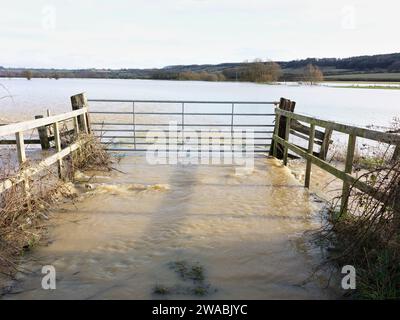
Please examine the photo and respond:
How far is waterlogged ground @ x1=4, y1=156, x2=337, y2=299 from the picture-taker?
313 cm

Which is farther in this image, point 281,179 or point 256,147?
point 256,147

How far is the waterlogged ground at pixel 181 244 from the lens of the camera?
3127mm

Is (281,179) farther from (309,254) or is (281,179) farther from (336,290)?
(336,290)

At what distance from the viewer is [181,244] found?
3.95 meters

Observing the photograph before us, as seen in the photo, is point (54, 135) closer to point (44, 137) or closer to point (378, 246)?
point (44, 137)

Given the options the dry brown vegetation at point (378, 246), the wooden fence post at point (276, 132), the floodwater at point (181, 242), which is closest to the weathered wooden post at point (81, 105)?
the floodwater at point (181, 242)

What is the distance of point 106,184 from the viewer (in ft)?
20.9

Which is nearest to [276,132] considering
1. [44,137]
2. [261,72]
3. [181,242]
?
[181,242]

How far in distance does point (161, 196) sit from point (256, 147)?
574 centimetres

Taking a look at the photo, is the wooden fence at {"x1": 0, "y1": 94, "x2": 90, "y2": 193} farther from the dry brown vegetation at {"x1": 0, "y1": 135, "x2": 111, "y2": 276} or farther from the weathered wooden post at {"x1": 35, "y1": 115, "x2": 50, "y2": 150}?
the weathered wooden post at {"x1": 35, "y1": 115, "x2": 50, "y2": 150}

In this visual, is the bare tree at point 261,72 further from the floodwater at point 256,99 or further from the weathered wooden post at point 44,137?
the weathered wooden post at point 44,137

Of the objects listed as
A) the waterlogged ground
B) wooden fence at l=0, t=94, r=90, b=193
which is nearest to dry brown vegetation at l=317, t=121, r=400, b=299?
the waterlogged ground
